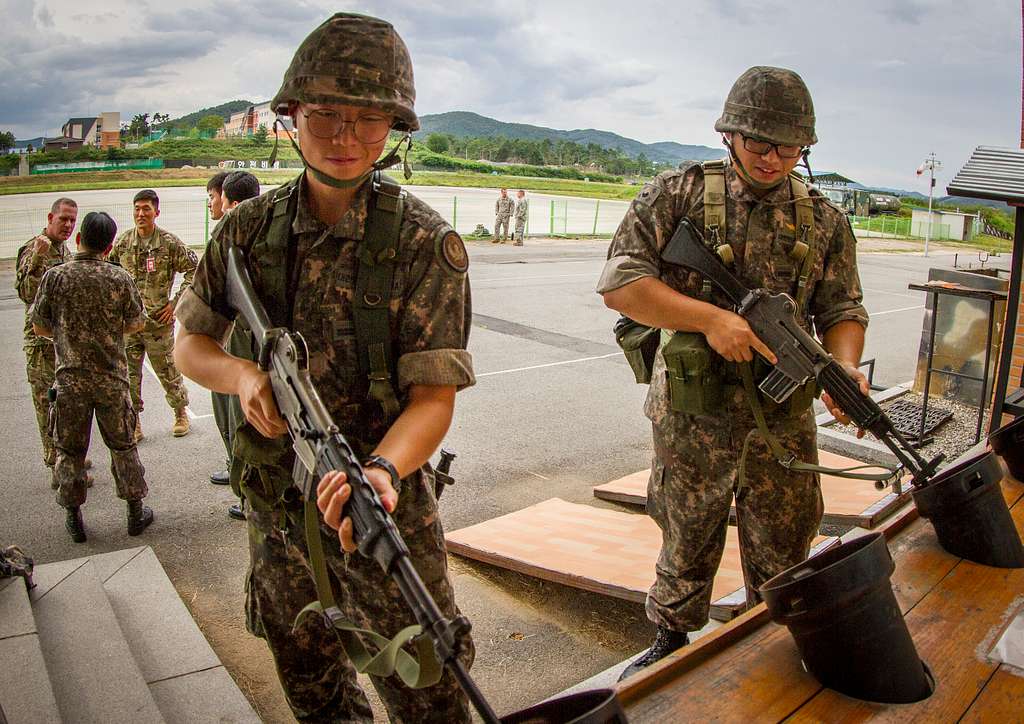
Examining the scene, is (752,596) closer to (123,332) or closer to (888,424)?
(888,424)

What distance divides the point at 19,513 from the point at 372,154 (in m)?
4.34

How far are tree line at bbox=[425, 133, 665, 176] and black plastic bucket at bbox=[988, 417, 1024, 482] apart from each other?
1623 inches

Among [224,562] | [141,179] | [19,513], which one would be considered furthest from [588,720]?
[141,179]

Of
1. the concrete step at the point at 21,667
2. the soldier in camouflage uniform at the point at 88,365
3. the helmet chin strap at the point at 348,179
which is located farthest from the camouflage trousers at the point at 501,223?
the helmet chin strap at the point at 348,179

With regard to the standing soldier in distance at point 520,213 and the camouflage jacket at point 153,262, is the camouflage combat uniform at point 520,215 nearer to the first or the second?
the standing soldier in distance at point 520,213

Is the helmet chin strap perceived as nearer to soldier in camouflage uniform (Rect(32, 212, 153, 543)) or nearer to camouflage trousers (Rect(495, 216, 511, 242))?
soldier in camouflage uniform (Rect(32, 212, 153, 543))

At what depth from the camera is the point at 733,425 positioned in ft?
8.60

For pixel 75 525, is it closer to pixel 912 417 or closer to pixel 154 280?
pixel 154 280

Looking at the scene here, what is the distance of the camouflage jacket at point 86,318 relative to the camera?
4.70 metres

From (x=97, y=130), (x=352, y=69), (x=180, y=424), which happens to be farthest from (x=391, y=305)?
(x=97, y=130)

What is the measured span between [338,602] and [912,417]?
633 centimetres

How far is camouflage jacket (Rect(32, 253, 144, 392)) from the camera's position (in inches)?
185

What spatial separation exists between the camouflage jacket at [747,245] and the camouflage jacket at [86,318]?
3.30 meters

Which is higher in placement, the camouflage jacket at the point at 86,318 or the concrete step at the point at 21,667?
the camouflage jacket at the point at 86,318
